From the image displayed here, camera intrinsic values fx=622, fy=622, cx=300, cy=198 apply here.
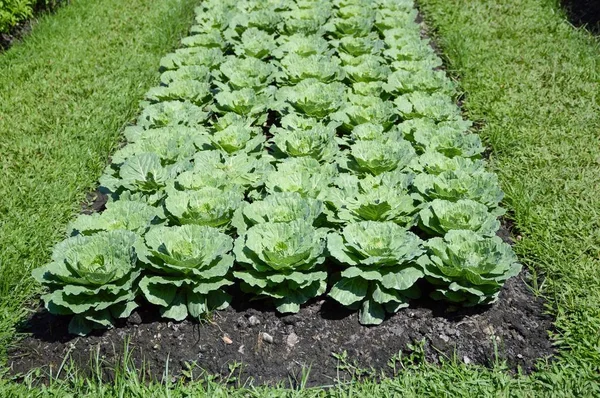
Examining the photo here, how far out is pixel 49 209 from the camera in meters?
3.76

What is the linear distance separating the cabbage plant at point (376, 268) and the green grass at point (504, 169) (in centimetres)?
31

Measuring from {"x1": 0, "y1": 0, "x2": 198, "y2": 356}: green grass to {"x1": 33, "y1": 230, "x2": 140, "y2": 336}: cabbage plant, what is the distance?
34 cm

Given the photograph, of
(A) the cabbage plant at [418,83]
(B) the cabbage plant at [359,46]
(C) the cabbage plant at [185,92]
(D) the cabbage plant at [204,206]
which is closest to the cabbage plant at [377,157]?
(D) the cabbage plant at [204,206]

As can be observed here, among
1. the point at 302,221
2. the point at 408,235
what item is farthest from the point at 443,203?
the point at 302,221

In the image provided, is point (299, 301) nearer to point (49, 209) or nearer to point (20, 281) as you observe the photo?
point (20, 281)

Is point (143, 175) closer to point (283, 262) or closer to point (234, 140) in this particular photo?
point (234, 140)

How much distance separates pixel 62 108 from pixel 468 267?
3408 millimetres

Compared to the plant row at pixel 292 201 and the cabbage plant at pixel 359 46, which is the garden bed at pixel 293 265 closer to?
the plant row at pixel 292 201

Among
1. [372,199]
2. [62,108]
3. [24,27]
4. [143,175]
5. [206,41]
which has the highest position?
[372,199]

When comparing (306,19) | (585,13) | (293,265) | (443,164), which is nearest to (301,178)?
(293,265)

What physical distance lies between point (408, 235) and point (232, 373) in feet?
3.38

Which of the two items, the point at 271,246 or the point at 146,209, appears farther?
the point at 146,209

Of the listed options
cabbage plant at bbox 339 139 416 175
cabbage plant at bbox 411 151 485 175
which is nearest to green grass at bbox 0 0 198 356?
cabbage plant at bbox 339 139 416 175

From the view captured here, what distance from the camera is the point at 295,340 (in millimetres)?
2879
